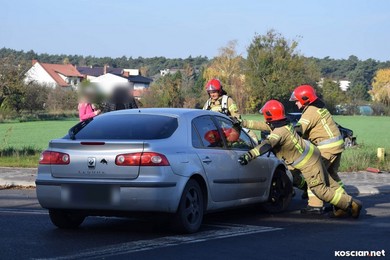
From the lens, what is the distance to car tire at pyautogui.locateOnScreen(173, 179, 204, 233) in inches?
299

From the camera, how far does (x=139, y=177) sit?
24.2ft

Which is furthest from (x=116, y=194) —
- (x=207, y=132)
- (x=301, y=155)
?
(x=301, y=155)

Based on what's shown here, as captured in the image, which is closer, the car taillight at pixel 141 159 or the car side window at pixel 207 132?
the car taillight at pixel 141 159

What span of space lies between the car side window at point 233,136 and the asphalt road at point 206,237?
987mm

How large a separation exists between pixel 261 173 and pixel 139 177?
252 centimetres

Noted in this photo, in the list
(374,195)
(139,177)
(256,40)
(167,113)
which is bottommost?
(374,195)

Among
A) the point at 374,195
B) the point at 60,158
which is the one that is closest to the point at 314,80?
the point at 374,195

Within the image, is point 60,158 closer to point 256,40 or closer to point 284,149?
point 284,149

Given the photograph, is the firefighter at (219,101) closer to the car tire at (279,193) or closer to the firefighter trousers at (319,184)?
the car tire at (279,193)

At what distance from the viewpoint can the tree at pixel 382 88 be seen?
351ft

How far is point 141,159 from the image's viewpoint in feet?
24.3

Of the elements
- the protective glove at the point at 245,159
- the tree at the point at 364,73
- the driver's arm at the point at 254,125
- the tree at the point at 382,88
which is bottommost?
the protective glove at the point at 245,159

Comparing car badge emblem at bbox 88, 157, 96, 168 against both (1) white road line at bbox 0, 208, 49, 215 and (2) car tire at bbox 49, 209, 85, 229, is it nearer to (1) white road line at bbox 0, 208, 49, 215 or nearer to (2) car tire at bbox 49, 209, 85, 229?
(2) car tire at bbox 49, 209, 85, 229

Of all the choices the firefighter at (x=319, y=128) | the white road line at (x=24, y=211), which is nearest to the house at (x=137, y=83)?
the white road line at (x=24, y=211)
